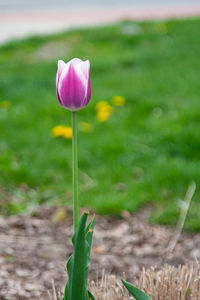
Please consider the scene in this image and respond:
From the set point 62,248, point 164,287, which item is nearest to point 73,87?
point 164,287

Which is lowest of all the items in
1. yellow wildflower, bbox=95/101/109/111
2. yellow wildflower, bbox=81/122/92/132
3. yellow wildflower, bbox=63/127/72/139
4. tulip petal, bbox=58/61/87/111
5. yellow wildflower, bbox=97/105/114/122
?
tulip petal, bbox=58/61/87/111

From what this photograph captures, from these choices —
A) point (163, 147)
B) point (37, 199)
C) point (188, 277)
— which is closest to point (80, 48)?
point (163, 147)

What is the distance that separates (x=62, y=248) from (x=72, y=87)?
183 cm

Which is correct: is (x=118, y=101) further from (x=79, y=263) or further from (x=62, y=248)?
(x=79, y=263)

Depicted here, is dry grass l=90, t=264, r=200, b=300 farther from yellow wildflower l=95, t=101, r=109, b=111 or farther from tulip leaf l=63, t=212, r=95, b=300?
yellow wildflower l=95, t=101, r=109, b=111

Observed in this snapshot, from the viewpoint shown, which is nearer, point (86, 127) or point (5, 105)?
point (86, 127)

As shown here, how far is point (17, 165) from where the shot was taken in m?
4.57

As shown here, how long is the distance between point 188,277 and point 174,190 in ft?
6.56

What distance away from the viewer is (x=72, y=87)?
5.20ft

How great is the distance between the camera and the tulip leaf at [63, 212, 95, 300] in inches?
58.0

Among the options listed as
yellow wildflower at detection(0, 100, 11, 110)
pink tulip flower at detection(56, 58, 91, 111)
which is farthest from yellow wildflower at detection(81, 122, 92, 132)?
pink tulip flower at detection(56, 58, 91, 111)

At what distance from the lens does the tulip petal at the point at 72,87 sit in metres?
1.58

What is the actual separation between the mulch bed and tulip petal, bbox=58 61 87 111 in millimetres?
1163

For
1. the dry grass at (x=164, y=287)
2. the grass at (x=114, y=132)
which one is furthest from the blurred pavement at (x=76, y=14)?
the dry grass at (x=164, y=287)
